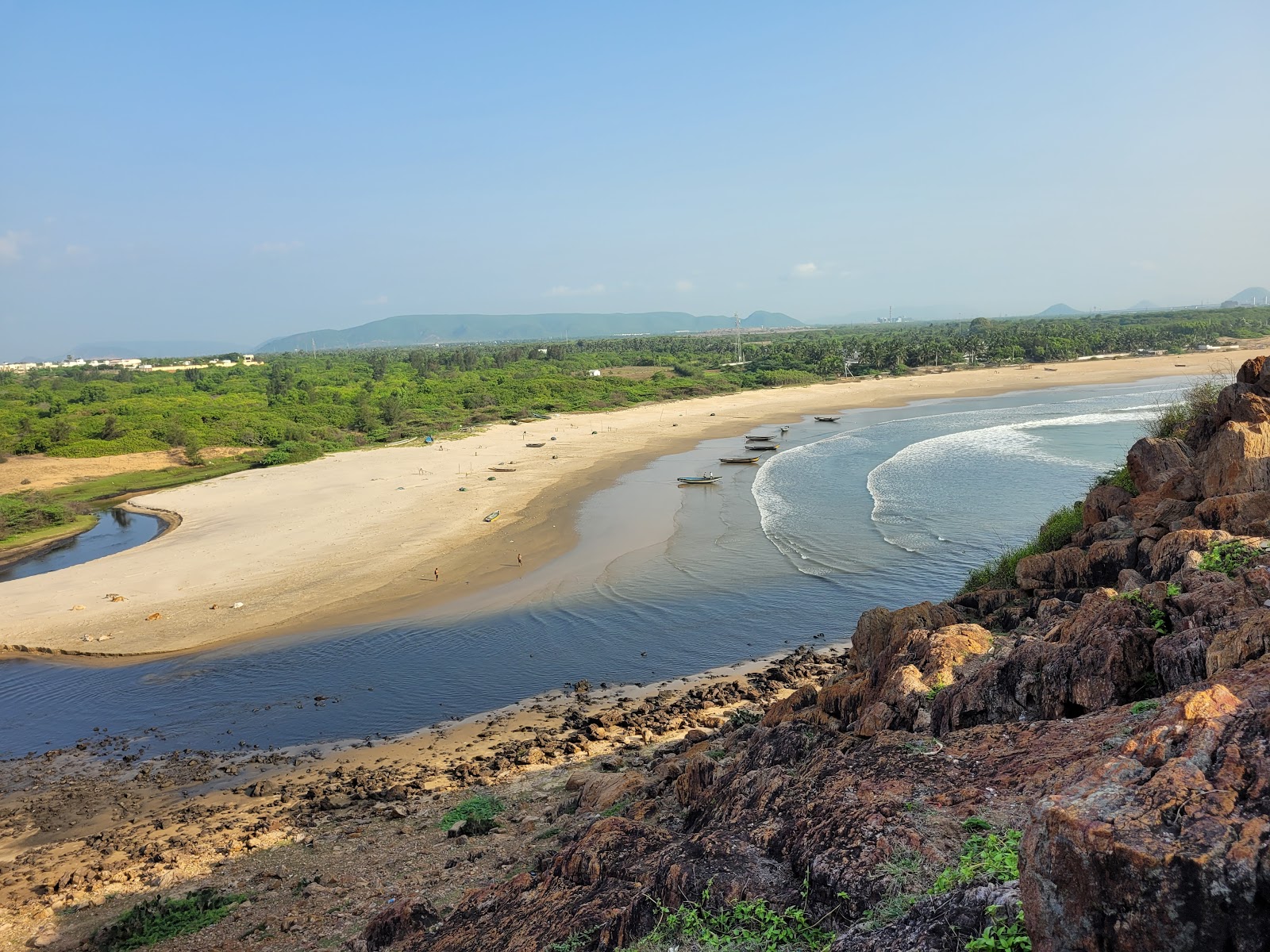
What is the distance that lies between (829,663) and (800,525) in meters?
14.5

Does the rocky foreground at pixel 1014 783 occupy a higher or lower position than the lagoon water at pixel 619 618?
higher

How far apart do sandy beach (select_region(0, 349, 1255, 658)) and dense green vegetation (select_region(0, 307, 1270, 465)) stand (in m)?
11.4

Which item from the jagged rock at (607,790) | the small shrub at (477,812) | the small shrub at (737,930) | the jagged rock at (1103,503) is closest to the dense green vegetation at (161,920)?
the small shrub at (477,812)

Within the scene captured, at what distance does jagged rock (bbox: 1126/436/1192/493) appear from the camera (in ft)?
47.5

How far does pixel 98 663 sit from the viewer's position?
22.3 metres

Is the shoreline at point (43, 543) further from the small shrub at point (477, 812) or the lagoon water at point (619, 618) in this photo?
the small shrub at point (477, 812)

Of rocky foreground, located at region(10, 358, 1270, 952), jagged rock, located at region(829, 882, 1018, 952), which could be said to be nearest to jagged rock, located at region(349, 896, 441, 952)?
rocky foreground, located at region(10, 358, 1270, 952)

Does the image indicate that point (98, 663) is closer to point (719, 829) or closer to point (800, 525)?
point (719, 829)

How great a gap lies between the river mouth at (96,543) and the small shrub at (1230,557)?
37.5 m

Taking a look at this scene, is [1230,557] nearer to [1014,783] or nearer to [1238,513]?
[1238,513]

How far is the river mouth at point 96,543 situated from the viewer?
3338cm

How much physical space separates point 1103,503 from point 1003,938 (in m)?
12.6

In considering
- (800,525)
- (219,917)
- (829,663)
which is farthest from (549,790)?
(800,525)

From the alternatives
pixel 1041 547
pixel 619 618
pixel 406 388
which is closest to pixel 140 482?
pixel 406 388
